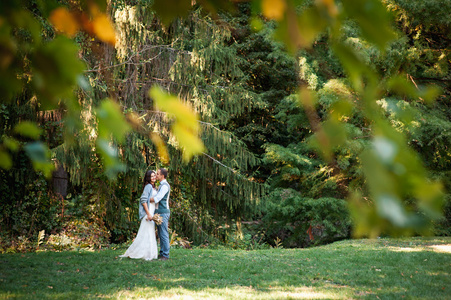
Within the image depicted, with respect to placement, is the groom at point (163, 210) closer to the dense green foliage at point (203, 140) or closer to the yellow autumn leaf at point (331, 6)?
the dense green foliage at point (203, 140)

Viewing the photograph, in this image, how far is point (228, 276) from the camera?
4.94 meters

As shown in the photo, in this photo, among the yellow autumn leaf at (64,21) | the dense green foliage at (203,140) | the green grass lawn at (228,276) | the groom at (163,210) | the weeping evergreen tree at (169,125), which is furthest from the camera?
the weeping evergreen tree at (169,125)

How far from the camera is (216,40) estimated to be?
9625 millimetres

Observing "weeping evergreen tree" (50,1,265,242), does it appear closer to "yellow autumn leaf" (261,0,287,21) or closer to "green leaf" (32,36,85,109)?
"green leaf" (32,36,85,109)

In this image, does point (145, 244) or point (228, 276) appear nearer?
point (228, 276)

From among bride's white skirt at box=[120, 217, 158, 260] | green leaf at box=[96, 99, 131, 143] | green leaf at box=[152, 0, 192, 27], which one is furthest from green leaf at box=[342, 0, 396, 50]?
bride's white skirt at box=[120, 217, 158, 260]

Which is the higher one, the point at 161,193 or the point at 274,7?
the point at 161,193

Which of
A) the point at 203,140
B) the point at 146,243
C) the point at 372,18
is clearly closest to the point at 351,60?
the point at 372,18

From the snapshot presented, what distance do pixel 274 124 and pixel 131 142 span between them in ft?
21.3

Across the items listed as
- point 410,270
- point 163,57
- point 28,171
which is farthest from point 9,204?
point 410,270

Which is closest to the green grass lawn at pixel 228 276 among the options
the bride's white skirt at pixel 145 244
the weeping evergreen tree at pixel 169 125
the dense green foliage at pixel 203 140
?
the bride's white skirt at pixel 145 244

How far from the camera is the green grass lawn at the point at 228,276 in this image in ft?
13.0

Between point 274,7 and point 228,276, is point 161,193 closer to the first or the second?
point 228,276

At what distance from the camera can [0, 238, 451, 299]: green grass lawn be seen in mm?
3965
